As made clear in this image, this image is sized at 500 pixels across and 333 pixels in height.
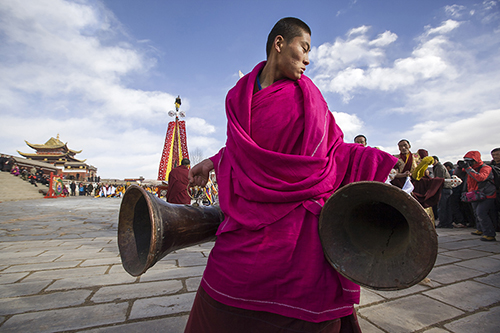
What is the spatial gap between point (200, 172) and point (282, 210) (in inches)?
23.9

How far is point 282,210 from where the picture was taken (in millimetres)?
922

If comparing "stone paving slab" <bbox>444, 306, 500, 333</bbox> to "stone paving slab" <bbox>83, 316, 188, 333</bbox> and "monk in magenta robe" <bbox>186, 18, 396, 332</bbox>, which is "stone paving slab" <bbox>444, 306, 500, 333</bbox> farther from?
"stone paving slab" <bbox>83, 316, 188, 333</bbox>

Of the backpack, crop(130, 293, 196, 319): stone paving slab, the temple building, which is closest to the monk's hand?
crop(130, 293, 196, 319): stone paving slab

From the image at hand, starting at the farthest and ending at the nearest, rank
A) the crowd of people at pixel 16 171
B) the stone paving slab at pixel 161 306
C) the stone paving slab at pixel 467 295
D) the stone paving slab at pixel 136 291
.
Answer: the crowd of people at pixel 16 171
the stone paving slab at pixel 136 291
the stone paving slab at pixel 467 295
the stone paving slab at pixel 161 306

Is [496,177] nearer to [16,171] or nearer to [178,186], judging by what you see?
[178,186]

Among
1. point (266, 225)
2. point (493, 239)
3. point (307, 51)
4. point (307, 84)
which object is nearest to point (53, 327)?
point (266, 225)

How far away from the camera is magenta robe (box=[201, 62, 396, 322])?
0.89 meters

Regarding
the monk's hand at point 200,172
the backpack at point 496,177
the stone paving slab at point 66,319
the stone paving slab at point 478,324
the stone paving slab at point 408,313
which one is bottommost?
the stone paving slab at point 66,319

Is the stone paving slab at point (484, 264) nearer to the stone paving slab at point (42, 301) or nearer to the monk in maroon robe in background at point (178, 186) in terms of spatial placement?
the stone paving slab at point (42, 301)

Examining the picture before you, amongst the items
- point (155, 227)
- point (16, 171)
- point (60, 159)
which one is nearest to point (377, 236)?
point (155, 227)

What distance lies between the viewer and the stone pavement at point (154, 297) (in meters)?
1.64

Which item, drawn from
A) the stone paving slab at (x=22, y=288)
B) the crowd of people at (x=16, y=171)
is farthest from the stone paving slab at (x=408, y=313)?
the crowd of people at (x=16, y=171)

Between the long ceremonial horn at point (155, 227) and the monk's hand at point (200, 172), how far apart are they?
214mm

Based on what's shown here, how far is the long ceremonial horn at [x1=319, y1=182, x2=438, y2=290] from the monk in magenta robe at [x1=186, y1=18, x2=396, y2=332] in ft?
0.22
